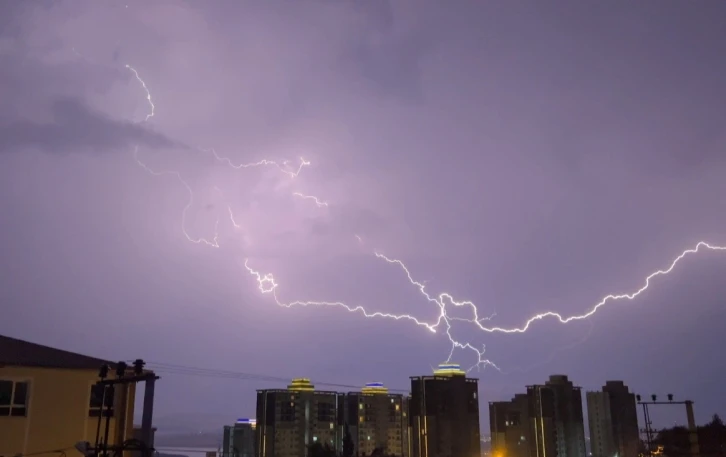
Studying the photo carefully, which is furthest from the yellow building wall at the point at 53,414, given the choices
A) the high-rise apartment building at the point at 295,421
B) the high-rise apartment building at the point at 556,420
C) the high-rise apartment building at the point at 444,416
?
the high-rise apartment building at the point at 556,420

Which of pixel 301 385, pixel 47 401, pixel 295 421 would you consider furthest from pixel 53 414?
pixel 301 385

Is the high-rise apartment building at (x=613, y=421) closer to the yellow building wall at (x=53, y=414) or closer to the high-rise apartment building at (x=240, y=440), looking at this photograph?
the high-rise apartment building at (x=240, y=440)

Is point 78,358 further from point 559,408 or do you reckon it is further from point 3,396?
point 559,408

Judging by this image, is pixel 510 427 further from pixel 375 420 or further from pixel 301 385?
pixel 301 385

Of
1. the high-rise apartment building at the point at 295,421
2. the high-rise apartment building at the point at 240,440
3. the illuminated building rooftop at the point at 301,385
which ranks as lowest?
the high-rise apartment building at the point at 240,440

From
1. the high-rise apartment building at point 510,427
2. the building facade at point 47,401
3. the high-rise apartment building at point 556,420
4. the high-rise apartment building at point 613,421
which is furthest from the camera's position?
the high-rise apartment building at point 510,427

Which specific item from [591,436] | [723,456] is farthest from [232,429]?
[723,456]

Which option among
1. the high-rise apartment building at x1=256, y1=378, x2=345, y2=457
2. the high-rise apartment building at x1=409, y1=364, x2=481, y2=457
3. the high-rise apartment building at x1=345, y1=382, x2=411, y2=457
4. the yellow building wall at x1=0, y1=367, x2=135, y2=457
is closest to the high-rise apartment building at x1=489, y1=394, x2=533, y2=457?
the high-rise apartment building at x1=345, y1=382, x2=411, y2=457
